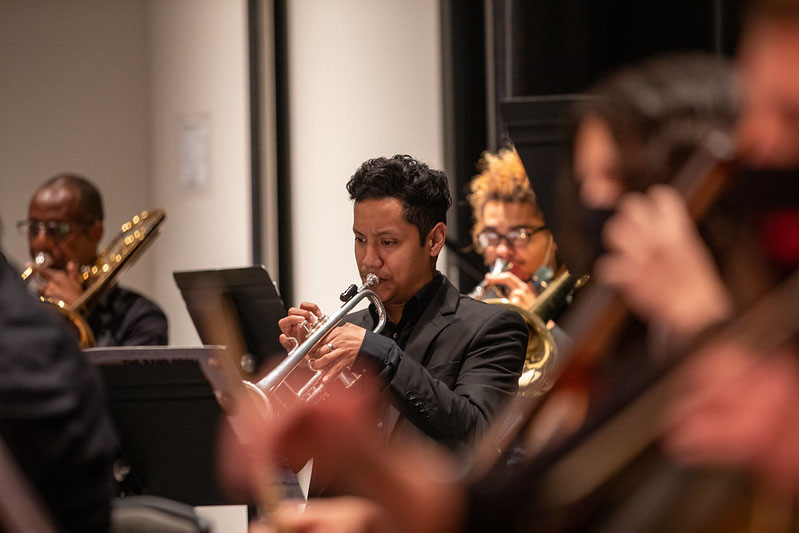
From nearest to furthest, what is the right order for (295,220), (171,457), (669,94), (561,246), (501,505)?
(501,505) < (669,94) < (561,246) < (171,457) < (295,220)

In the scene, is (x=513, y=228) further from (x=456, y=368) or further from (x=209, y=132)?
(x=209, y=132)

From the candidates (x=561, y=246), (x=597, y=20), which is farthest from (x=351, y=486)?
(x=597, y=20)

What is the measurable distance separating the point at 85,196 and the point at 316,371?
1995 millimetres

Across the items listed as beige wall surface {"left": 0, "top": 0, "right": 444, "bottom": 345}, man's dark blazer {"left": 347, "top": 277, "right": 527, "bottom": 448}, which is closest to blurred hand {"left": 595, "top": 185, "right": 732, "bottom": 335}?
man's dark blazer {"left": 347, "top": 277, "right": 527, "bottom": 448}

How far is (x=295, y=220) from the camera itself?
569cm

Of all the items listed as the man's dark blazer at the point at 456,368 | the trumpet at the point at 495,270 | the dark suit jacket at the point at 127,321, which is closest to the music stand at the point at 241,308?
the man's dark blazer at the point at 456,368

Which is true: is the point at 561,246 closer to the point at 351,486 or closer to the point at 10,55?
the point at 351,486

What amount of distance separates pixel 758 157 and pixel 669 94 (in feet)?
0.77

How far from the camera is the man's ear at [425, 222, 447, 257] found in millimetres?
3039

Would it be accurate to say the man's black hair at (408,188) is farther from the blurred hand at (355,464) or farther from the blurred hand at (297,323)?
the blurred hand at (355,464)

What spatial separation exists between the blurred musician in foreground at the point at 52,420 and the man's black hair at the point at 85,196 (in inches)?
122

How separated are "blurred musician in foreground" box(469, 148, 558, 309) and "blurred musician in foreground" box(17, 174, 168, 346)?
1223mm

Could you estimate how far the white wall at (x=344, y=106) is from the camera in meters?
5.03

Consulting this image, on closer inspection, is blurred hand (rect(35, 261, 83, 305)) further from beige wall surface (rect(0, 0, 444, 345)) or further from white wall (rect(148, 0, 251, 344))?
white wall (rect(148, 0, 251, 344))
